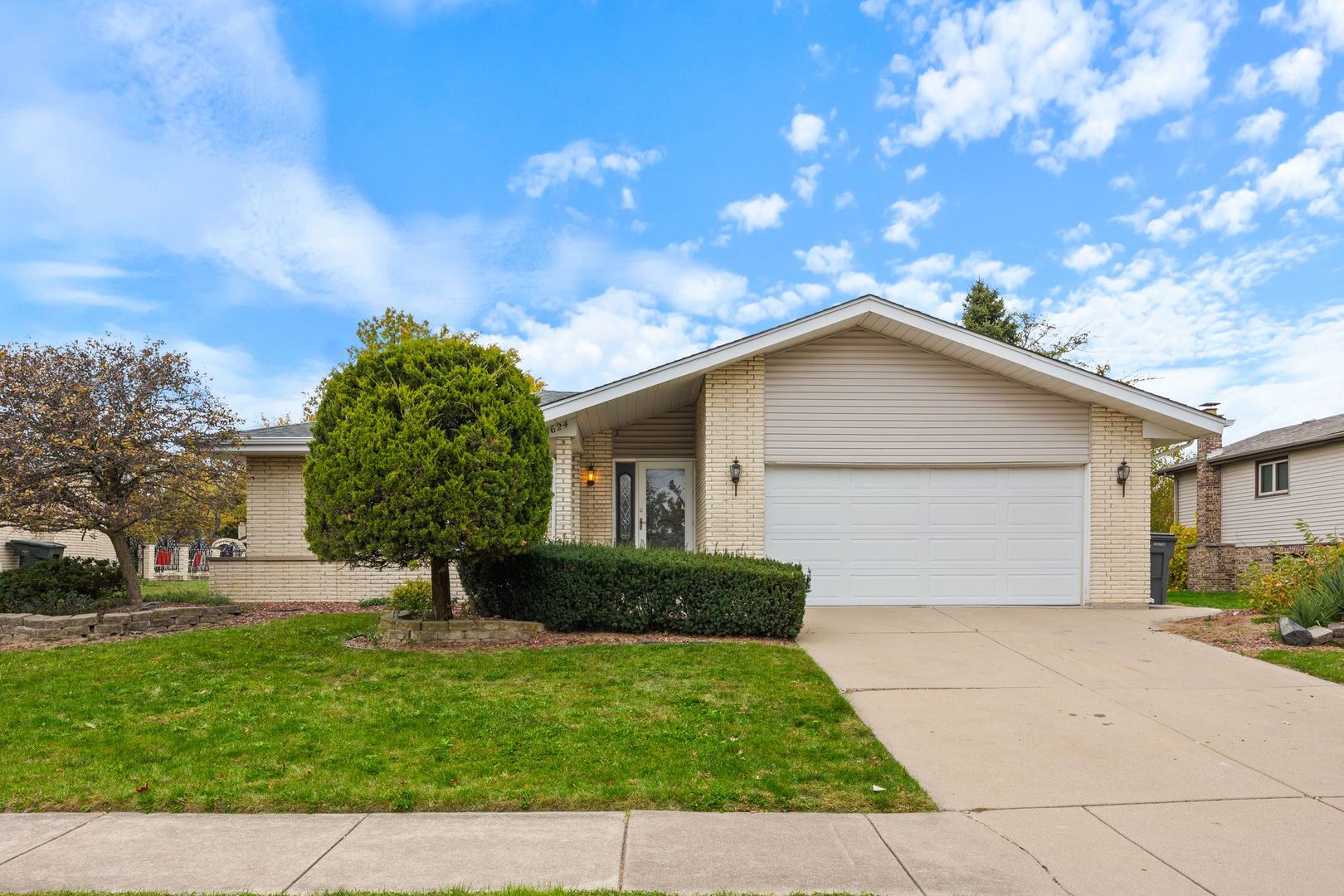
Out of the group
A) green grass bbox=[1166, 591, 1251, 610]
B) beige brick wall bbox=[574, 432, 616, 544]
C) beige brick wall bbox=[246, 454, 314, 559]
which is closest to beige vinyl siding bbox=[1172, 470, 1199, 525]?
green grass bbox=[1166, 591, 1251, 610]

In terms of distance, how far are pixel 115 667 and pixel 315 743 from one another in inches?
144

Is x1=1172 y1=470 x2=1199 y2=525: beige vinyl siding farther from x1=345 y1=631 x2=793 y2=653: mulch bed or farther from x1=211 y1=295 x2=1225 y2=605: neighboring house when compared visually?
x1=345 y1=631 x2=793 y2=653: mulch bed

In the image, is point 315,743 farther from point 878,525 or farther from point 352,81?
point 352,81

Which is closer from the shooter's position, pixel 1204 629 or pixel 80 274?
pixel 1204 629

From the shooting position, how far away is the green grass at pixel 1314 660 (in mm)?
6871

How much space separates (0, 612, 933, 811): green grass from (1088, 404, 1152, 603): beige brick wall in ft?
21.1

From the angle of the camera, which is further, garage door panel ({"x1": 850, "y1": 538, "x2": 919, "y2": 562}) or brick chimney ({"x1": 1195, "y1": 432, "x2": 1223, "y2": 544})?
brick chimney ({"x1": 1195, "y1": 432, "x2": 1223, "y2": 544})

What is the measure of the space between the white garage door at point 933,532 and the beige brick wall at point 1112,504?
21 centimetres

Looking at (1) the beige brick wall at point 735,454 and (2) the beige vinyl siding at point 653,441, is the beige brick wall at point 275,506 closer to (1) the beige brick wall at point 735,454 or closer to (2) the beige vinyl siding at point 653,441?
(2) the beige vinyl siding at point 653,441

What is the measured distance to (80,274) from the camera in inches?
574

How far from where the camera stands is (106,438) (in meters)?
9.65

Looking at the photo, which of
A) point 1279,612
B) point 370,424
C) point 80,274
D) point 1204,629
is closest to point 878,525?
point 1204,629

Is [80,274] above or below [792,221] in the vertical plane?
below

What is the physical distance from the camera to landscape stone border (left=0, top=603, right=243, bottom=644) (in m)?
9.09
